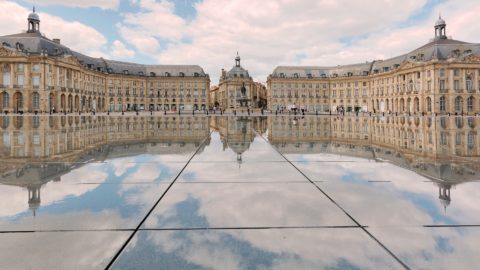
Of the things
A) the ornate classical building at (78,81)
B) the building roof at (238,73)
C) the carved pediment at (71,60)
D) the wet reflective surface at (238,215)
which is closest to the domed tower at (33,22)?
the ornate classical building at (78,81)

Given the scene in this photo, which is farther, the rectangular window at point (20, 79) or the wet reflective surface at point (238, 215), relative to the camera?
the rectangular window at point (20, 79)

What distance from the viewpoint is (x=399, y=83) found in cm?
8069

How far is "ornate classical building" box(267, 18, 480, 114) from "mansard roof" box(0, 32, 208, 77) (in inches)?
1247

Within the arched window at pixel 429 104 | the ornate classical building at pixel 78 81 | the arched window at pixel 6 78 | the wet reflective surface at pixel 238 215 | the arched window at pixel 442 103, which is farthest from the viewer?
the arched window at pixel 429 104

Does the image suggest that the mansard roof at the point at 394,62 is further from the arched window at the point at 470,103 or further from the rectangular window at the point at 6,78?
the rectangular window at the point at 6,78

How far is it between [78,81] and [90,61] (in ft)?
51.3

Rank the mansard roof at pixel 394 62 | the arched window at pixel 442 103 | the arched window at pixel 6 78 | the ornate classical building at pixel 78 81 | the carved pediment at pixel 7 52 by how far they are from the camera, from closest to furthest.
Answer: the carved pediment at pixel 7 52
the arched window at pixel 6 78
the ornate classical building at pixel 78 81
the arched window at pixel 442 103
the mansard roof at pixel 394 62

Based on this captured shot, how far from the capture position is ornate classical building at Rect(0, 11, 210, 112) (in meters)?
66.9

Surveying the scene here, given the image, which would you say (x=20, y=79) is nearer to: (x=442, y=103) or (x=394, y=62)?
(x=442, y=103)

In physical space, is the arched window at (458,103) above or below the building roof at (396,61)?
below

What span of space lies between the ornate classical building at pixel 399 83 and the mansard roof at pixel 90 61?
31667 mm

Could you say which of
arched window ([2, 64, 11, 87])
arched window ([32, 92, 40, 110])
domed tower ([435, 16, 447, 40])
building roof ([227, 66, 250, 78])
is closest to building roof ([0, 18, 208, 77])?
arched window ([2, 64, 11, 87])

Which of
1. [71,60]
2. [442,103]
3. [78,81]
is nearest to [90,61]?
[78,81]

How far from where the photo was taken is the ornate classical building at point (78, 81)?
66.9 metres
